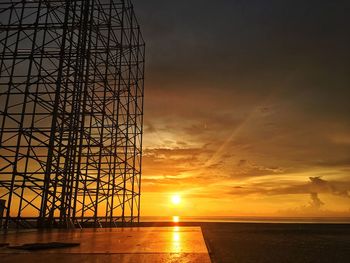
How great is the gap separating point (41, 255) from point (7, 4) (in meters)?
15.3

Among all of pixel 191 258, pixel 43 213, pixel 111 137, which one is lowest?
pixel 191 258

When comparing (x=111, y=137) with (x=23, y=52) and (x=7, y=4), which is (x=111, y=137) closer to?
(x=23, y=52)

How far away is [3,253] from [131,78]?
18609 millimetres

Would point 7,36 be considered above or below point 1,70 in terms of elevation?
above

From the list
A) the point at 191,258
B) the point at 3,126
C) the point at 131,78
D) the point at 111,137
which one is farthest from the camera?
the point at 131,78

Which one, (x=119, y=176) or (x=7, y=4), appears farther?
(x=119, y=176)

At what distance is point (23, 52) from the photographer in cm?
1502

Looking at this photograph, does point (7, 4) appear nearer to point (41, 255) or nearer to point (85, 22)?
point (85, 22)

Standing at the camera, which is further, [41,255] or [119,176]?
[119,176]

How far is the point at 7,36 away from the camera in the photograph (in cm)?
1553

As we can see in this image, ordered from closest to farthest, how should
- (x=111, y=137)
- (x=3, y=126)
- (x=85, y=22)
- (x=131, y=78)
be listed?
→ (x=3, y=126), (x=85, y=22), (x=111, y=137), (x=131, y=78)

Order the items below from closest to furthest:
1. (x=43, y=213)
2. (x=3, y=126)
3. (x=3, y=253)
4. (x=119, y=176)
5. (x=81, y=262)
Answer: (x=81, y=262)
(x=3, y=253)
(x=43, y=213)
(x=3, y=126)
(x=119, y=176)

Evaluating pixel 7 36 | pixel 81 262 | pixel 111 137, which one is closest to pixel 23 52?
pixel 7 36

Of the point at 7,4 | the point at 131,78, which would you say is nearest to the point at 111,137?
the point at 131,78
